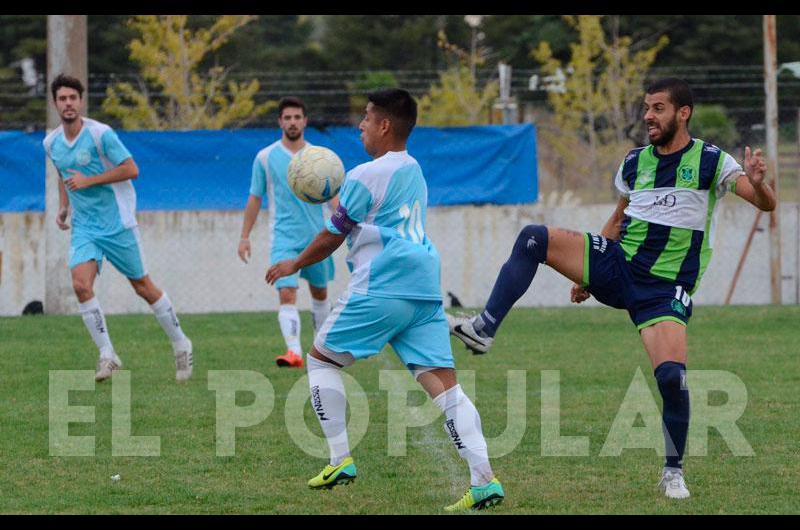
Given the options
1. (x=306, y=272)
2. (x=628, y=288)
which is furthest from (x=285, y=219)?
(x=628, y=288)

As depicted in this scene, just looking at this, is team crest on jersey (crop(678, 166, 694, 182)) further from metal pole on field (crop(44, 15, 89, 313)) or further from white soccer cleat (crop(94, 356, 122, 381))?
metal pole on field (crop(44, 15, 89, 313))

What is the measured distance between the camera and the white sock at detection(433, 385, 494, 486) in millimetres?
5879

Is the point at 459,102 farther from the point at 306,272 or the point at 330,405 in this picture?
the point at 330,405

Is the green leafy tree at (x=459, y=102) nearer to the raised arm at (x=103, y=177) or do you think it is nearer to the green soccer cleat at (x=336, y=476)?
the raised arm at (x=103, y=177)

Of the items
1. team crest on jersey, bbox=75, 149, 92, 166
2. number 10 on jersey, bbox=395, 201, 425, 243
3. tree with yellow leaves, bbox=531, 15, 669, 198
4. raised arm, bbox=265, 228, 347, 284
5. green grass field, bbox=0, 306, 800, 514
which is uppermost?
tree with yellow leaves, bbox=531, 15, 669, 198

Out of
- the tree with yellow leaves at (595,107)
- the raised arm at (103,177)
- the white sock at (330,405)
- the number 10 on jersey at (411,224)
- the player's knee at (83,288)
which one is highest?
the tree with yellow leaves at (595,107)

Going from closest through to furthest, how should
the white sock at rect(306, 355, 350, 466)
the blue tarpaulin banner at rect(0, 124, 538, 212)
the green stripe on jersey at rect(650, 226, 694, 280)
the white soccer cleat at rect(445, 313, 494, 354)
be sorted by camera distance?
1. the white sock at rect(306, 355, 350, 466)
2. the green stripe on jersey at rect(650, 226, 694, 280)
3. the white soccer cleat at rect(445, 313, 494, 354)
4. the blue tarpaulin banner at rect(0, 124, 538, 212)

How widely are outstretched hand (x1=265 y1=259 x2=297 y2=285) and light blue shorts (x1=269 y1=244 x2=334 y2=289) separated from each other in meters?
4.73

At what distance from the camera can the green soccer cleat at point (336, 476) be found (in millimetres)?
6172

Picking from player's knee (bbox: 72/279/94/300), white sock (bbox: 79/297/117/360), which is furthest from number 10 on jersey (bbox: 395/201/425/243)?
white sock (bbox: 79/297/117/360)

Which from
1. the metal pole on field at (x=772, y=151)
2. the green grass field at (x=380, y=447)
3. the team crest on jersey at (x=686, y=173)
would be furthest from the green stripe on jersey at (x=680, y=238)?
the metal pole on field at (x=772, y=151)

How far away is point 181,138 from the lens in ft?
53.5

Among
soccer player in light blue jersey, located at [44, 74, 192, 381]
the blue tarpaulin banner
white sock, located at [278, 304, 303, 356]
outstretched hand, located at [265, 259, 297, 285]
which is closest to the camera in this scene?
outstretched hand, located at [265, 259, 297, 285]

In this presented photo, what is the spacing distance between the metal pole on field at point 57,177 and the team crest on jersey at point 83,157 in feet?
19.2
